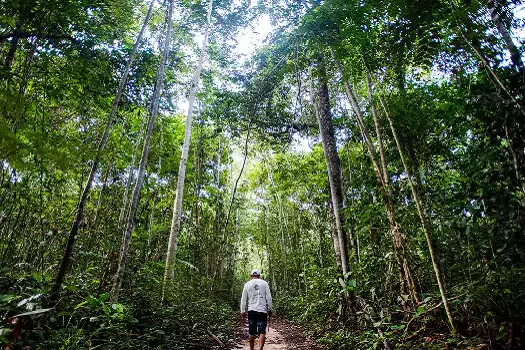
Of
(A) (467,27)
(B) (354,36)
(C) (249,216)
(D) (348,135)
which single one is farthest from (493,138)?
(C) (249,216)

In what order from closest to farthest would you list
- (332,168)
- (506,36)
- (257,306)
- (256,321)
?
1. (506,36)
2. (257,306)
3. (256,321)
4. (332,168)

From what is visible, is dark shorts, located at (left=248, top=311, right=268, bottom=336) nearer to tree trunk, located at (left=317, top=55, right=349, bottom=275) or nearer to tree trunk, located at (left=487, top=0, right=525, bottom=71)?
tree trunk, located at (left=317, top=55, right=349, bottom=275)

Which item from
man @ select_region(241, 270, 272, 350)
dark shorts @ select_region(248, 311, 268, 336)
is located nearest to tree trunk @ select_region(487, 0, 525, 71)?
man @ select_region(241, 270, 272, 350)

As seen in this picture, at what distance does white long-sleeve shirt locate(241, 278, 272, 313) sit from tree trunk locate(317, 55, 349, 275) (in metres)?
1.60

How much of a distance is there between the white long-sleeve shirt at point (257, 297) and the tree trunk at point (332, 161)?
160cm

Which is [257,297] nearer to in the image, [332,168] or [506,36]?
[332,168]

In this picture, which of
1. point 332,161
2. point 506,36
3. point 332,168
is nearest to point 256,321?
point 332,168

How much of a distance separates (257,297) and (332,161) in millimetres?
3481

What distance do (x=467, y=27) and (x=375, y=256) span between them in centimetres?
409

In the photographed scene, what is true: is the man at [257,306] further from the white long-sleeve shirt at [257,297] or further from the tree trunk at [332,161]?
the tree trunk at [332,161]

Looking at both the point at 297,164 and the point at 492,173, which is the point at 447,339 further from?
the point at 297,164

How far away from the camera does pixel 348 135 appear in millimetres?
8766

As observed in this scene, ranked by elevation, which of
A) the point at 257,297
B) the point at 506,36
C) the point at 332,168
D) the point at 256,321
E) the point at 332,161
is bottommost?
the point at 256,321

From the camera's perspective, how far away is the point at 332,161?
24.6 feet
